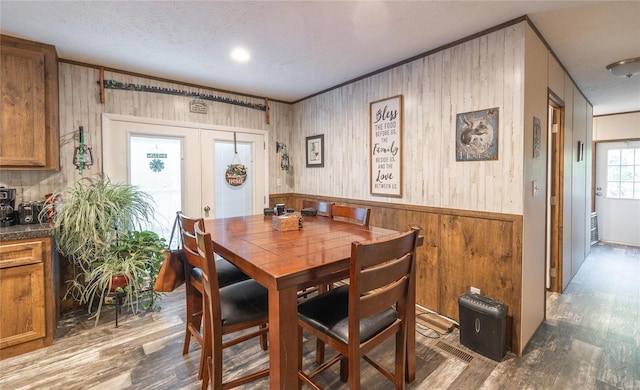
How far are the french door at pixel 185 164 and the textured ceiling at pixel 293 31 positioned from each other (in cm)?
65

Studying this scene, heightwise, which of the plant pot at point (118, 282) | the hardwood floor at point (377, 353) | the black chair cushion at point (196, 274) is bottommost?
the hardwood floor at point (377, 353)

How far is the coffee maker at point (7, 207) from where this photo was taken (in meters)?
2.33

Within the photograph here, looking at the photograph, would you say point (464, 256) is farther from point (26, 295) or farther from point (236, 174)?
point (26, 295)

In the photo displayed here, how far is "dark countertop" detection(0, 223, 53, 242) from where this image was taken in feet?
6.86

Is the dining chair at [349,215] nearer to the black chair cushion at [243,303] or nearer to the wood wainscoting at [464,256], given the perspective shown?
the black chair cushion at [243,303]

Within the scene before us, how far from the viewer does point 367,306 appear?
130 cm

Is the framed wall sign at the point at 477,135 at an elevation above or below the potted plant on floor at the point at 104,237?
above

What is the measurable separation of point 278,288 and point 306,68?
254cm

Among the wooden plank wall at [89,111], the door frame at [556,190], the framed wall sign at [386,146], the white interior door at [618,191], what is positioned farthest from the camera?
the white interior door at [618,191]

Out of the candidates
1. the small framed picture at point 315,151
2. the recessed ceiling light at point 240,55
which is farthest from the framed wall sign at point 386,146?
the recessed ceiling light at point 240,55

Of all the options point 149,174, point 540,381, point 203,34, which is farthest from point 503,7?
point 149,174

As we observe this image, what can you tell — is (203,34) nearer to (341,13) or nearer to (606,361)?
(341,13)

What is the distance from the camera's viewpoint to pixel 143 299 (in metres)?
2.93

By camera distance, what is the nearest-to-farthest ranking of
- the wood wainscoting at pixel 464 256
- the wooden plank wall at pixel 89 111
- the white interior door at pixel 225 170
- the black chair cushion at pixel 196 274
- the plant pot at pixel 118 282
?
the black chair cushion at pixel 196 274 → the wood wainscoting at pixel 464 256 → the plant pot at pixel 118 282 → the wooden plank wall at pixel 89 111 → the white interior door at pixel 225 170
